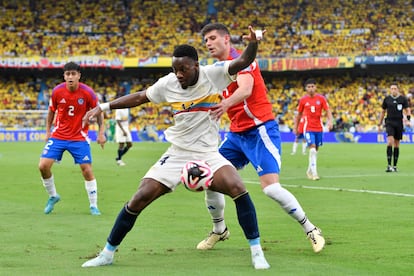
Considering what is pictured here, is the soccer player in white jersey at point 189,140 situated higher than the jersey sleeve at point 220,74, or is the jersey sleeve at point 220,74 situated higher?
the jersey sleeve at point 220,74

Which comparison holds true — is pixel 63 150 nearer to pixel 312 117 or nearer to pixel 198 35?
pixel 312 117

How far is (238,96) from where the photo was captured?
8.07 meters

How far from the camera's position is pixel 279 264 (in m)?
7.88

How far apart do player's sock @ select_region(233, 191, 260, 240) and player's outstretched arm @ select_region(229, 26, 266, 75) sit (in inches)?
49.9

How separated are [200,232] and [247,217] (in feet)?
9.61

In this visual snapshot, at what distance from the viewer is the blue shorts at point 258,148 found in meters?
9.21

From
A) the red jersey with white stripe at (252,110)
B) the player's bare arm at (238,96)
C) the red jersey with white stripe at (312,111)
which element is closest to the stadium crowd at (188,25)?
the red jersey with white stripe at (312,111)

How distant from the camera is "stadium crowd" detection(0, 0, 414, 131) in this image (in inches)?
2256

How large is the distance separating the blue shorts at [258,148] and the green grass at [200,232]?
98 cm

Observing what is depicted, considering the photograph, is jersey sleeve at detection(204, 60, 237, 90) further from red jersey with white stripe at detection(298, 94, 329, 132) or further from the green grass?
red jersey with white stripe at detection(298, 94, 329, 132)

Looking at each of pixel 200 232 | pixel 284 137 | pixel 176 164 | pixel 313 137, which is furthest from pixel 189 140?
pixel 284 137

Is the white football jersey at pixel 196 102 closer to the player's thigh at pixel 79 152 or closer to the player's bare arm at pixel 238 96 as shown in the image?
the player's bare arm at pixel 238 96

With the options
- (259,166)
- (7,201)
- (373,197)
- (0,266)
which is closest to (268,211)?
(373,197)

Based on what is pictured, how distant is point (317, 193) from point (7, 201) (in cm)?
635
